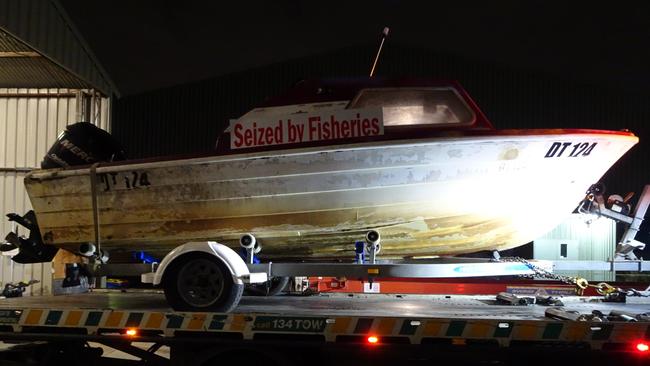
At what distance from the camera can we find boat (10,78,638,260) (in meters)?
3.86

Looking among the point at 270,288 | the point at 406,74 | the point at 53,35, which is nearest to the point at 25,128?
the point at 53,35

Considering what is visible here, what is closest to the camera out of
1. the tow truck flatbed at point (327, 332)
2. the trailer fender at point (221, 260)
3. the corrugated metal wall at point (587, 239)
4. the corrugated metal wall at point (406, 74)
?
the tow truck flatbed at point (327, 332)

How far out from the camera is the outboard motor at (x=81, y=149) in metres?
4.48

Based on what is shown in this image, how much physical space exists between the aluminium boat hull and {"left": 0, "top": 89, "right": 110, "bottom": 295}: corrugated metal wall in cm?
522

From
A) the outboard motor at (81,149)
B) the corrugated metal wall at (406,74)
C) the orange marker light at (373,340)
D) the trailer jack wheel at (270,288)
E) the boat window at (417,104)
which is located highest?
the corrugated metal wall at (406,74)

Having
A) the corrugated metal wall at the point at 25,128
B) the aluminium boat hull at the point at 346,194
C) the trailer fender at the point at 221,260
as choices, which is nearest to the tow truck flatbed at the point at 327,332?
the trailer fender at the point at 221,260

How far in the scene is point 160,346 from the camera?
360 centimetres

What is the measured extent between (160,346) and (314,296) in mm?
1603

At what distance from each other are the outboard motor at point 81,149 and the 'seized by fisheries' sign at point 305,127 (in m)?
1.28

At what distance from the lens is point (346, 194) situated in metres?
4.01

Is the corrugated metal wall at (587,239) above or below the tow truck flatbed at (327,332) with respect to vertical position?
above

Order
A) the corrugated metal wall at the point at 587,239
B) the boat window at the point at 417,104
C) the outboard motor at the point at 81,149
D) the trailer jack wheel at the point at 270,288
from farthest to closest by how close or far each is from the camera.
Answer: the corrugated metal wall at the point at 587,239, the trailer jack wheel at the point at 270,288, the outboard motor at the point at 81,149, the boat window at the point at 417,104

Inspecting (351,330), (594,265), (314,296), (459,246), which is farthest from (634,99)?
(351,330)

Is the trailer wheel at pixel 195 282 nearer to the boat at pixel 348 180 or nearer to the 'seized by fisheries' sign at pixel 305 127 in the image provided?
the boat at pixel 348 180
